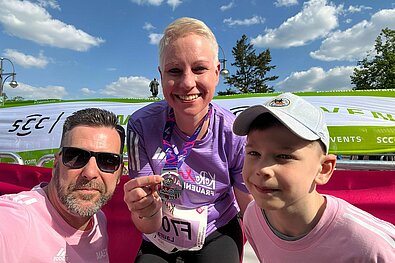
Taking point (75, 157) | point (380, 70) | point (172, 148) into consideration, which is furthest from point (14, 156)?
point (380, 70)

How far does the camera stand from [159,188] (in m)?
1.66

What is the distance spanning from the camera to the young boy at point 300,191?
1258 mm

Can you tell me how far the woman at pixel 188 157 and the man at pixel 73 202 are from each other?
173 millimetres

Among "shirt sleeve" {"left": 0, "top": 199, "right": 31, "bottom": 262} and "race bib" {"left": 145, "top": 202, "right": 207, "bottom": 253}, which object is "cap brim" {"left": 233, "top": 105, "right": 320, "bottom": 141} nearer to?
"race bib" {"left": 145, "top": 202, "right": 207, "bottom": 253}

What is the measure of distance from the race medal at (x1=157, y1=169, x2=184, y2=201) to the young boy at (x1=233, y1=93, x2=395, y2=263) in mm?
490

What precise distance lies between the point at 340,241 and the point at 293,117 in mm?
572

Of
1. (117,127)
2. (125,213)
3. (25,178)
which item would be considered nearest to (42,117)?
(25,178)

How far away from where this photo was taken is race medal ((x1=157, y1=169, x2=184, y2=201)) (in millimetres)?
1687

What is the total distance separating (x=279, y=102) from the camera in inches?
56.2

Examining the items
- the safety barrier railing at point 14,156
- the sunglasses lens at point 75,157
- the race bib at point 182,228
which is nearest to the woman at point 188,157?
the race bib at point 182,228

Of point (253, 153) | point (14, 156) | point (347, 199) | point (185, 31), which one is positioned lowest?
point (347, 199)

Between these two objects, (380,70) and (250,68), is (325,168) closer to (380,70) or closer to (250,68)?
(380,70)

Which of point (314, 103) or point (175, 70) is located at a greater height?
point (175, 70)

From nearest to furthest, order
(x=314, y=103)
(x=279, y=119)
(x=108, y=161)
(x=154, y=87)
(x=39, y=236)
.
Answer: (x=279, y=119) < (x=39, y=236) < (x=108, y=161) < (x=314, y=103) < (x=154, y=87)
